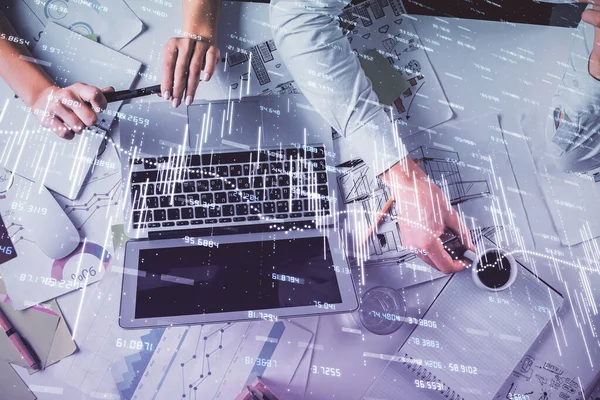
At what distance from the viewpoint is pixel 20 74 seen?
0.89m

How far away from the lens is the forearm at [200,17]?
91 cm

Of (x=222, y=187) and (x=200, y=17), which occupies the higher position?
(x=200, y=17)

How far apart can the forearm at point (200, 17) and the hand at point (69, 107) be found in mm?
200

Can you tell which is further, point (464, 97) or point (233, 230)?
point (464, 97)

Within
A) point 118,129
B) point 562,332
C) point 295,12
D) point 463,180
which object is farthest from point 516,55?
point 118,129

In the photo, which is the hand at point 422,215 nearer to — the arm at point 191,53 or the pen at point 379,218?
the pen at point 379,218

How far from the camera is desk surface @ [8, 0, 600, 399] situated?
2.97 ft

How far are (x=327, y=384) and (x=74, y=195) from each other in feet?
2.08

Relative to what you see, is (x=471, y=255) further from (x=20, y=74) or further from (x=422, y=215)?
(x=20, y=74)

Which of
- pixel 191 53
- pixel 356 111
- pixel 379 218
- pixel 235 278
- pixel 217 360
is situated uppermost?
pixel 191 53

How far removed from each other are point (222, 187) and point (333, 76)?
301 millimetres

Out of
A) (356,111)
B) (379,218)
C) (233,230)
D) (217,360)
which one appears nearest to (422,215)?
(379,218)

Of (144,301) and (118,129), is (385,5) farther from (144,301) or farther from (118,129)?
(144,301)

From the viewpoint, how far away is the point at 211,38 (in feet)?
3.00
